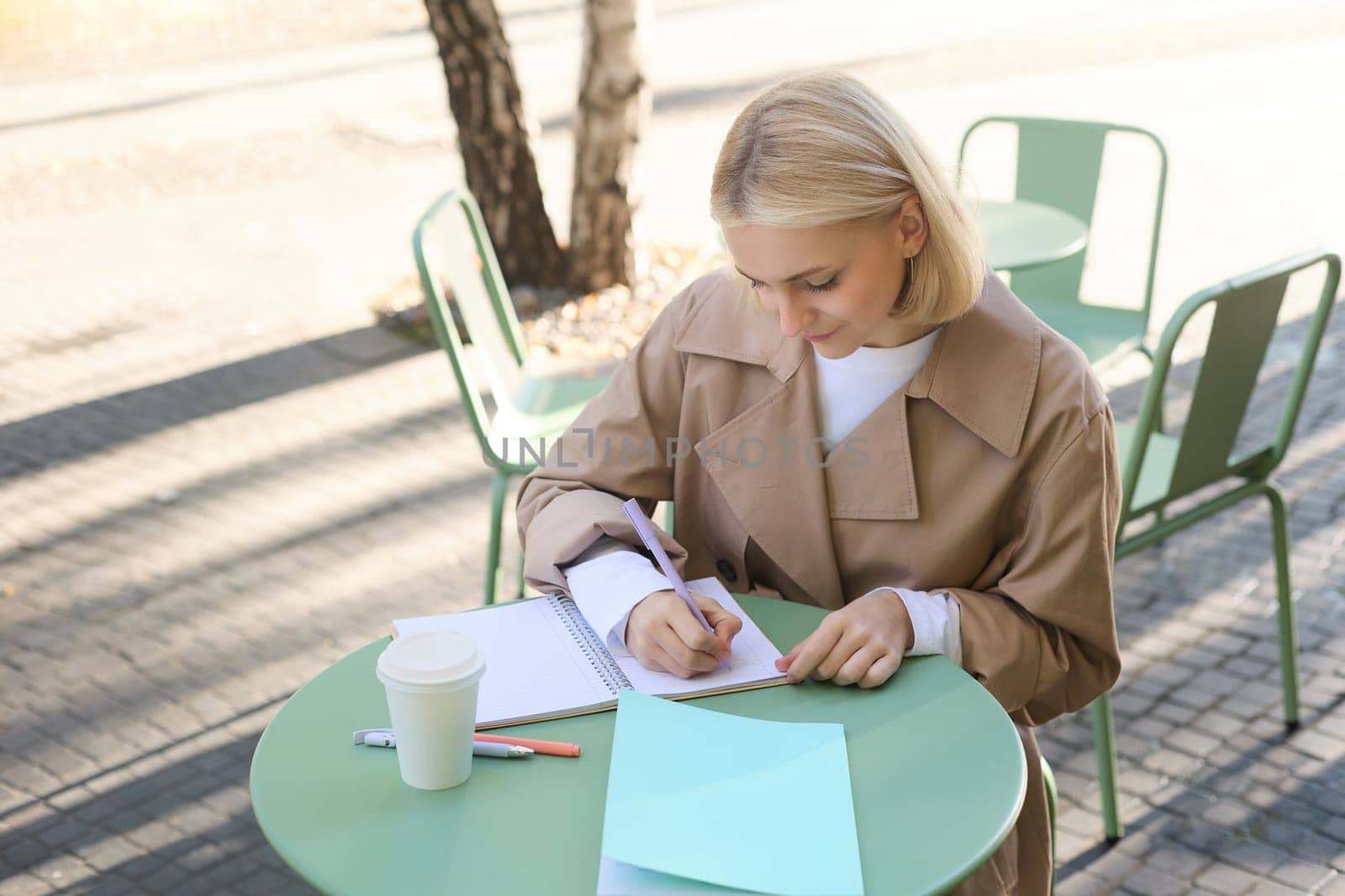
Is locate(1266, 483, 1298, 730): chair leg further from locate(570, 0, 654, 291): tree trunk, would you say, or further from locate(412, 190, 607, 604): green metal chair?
locate(570, 0, 654, 291): tree trunk

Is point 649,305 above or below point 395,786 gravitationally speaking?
below

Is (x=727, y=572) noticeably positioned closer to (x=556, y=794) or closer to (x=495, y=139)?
(x=556, y=794)

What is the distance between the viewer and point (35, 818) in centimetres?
Result: 322

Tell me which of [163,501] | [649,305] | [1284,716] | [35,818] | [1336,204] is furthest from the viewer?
[1336,204]

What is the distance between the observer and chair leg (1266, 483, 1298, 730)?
10.8ft

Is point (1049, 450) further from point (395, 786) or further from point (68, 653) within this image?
point (68, 653)

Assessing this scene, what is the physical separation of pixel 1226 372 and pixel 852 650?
1.50m

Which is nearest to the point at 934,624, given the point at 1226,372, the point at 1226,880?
the point at 1226,372

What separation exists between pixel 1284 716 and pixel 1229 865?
25.4 inches

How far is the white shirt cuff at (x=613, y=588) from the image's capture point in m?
1.85

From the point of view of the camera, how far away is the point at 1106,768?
9.88 ft

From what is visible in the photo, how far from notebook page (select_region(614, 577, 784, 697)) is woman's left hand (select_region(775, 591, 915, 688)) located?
0.11ft

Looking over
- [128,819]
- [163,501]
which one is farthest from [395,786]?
[163,501]

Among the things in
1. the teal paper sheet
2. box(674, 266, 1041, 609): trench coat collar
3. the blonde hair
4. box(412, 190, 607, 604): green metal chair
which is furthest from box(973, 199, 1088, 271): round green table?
the teal paper sheet
